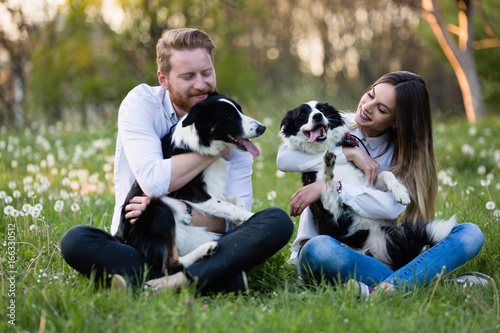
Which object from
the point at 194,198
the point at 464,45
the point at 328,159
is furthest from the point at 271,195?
the point at 464,45

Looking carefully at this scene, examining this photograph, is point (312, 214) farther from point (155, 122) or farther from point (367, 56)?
point (367, 56)

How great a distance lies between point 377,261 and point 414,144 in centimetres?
87

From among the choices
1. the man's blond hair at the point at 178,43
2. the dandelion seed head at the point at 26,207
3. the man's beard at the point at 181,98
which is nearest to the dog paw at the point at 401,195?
the man's beard at the point at 181,98

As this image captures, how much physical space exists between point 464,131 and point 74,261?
25.5 feet

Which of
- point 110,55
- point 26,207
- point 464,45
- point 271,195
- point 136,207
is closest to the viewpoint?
point 136,207

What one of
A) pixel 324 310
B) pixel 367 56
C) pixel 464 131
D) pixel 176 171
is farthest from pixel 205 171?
pixel 367 56

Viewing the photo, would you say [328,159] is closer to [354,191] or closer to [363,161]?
[354,191]

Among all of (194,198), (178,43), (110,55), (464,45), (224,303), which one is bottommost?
(224,303)

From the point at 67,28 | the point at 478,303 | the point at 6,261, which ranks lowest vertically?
the point at 478,303

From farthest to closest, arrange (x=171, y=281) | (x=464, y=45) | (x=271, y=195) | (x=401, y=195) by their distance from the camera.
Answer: (x=464, y=45) → (x=271, y=195) → (x=401, y=195) → (x=171, y=281)

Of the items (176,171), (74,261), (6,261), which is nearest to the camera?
(74,261)

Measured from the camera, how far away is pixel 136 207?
298cm

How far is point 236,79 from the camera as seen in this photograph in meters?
14.1

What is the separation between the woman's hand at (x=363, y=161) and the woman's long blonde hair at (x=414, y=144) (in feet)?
0.54
